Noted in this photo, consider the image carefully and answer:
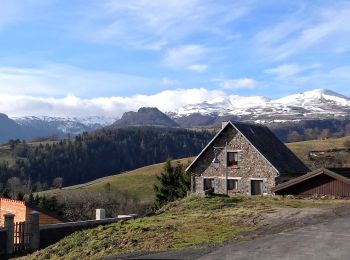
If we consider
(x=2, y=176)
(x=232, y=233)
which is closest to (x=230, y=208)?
(x=232, y=233)

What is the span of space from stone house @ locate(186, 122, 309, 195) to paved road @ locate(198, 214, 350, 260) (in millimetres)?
30909

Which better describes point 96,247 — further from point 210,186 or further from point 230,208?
point 210,186

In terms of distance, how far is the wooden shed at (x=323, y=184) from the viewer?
30.3 metres

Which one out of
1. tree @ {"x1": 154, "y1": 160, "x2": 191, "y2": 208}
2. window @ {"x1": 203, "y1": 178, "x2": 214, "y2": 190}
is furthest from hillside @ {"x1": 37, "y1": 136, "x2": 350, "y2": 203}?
window @ {"x1": 203, "y1": 178, "x2": 214, "y2": 190}

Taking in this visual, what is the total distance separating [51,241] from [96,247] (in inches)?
325

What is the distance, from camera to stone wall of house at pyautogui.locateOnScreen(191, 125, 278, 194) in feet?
160

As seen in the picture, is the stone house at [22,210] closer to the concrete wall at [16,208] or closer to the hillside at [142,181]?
the concrete wall at [16,208]

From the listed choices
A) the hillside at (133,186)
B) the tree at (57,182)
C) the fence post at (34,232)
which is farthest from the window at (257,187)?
the tree at (57,182)

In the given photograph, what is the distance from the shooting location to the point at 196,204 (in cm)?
2731

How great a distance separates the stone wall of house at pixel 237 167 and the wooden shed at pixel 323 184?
1579cm

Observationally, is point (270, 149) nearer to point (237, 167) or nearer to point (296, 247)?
point (237, 167)

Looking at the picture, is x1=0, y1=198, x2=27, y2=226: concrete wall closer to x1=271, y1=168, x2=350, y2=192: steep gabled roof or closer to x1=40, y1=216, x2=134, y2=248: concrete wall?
x1=40, y1=216, x2=134, y2=248: concrete wall

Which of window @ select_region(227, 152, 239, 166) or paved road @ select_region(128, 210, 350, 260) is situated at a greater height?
window @ select_region(227, 152, 239, 166)

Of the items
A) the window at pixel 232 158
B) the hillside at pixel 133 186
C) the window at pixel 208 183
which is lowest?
the hillside at pixel 133 186
